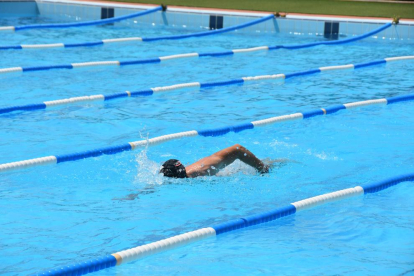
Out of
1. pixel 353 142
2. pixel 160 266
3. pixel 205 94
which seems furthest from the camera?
pixel 205 94

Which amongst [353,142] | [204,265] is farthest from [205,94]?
[204,265]

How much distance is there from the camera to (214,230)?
15.0ft

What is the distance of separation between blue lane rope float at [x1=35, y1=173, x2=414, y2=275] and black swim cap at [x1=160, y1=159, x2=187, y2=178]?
0.90 m

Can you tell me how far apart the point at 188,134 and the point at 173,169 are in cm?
148

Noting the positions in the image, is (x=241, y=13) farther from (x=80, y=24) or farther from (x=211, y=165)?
(x=211, y=165)

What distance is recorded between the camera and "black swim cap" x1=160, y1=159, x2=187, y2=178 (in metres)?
5.48

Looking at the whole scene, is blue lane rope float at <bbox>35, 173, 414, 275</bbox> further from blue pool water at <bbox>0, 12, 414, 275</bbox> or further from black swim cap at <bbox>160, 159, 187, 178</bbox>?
black swim cap at <bbox>160, 159, 187, 178</bbox>

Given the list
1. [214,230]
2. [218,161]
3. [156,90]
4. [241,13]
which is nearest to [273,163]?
[218,161]

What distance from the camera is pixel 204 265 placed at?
4.22 m

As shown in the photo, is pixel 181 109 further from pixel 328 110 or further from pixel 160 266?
pixel 160 266

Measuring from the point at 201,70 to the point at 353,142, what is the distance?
3.80m

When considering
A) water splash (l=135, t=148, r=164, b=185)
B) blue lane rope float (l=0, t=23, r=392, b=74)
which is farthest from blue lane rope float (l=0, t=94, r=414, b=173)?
blue lane rope float (l=0, t=23, r=392, b=74)

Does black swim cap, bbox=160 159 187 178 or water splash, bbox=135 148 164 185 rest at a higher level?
black swim cap, bbox=160 159 187 178

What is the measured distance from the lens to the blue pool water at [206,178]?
14.4ft
